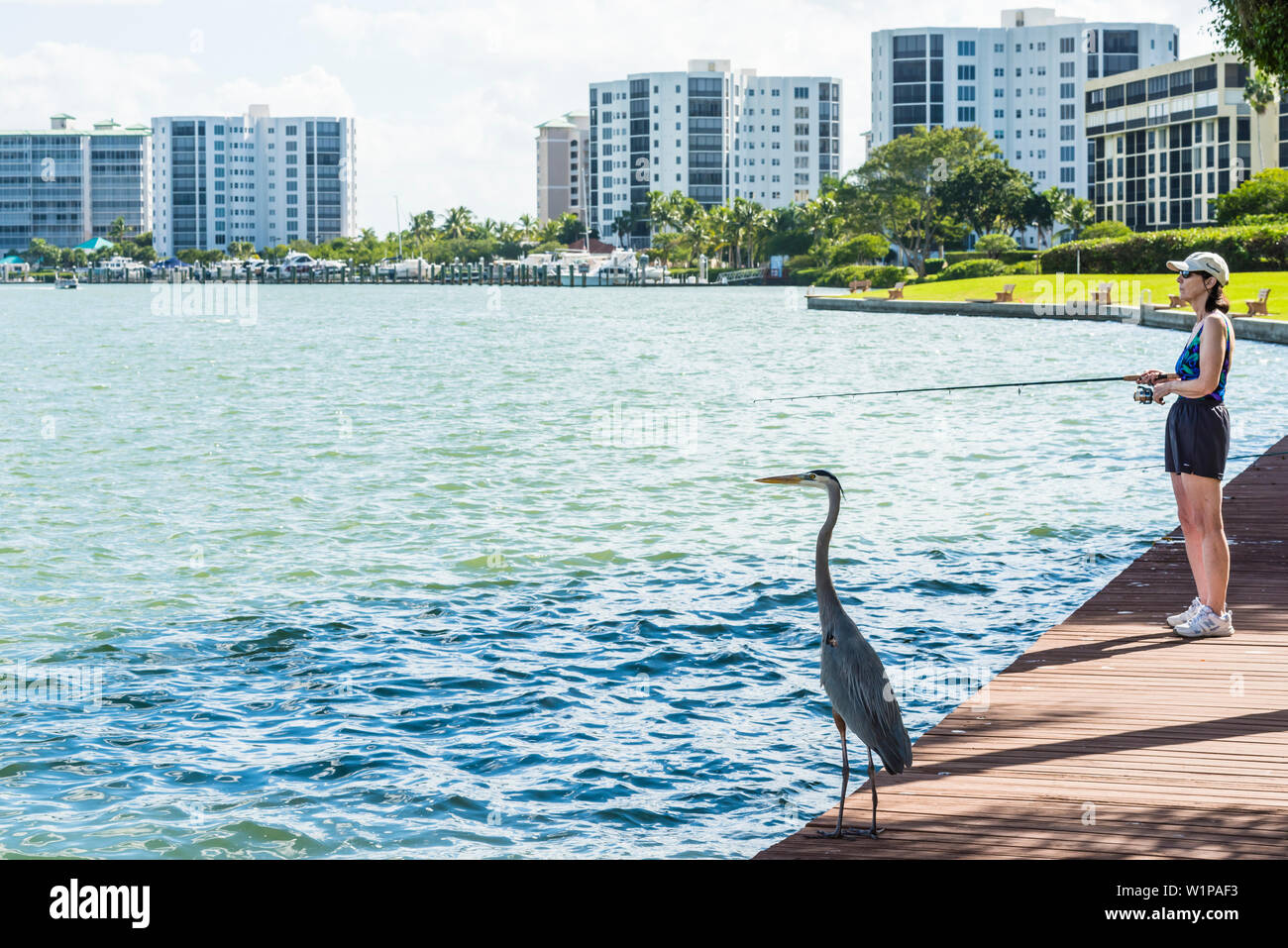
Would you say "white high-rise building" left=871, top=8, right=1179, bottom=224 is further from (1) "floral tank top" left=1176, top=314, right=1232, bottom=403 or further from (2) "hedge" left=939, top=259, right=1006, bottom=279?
(1) "floral tank top" left=1176, top=314, right=1232, bottom=403

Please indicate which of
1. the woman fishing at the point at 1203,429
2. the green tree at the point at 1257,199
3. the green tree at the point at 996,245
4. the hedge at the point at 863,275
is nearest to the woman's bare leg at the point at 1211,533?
the woman fishing at the point at 1203,429

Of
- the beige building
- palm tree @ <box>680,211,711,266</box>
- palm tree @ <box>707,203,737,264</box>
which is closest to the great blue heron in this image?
the beige building

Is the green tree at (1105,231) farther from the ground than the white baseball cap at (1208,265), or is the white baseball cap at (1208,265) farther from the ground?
the green tree at (1105,231)

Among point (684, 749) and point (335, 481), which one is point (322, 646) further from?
point (335, 481)

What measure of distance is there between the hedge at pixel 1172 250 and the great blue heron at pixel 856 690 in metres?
72.3

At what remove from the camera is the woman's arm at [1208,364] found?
29.4ft

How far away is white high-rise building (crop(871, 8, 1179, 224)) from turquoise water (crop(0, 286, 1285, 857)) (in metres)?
153

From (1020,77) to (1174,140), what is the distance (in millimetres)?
66888

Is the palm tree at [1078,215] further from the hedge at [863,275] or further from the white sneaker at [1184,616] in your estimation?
the white sneaker at [1184,616]

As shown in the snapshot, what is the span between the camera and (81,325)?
103250mm

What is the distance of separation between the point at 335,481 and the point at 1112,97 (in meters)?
124

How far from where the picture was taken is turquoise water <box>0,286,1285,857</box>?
369 inches

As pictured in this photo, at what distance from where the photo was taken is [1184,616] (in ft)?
33.6

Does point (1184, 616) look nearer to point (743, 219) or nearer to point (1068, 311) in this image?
point (1068, 311)
